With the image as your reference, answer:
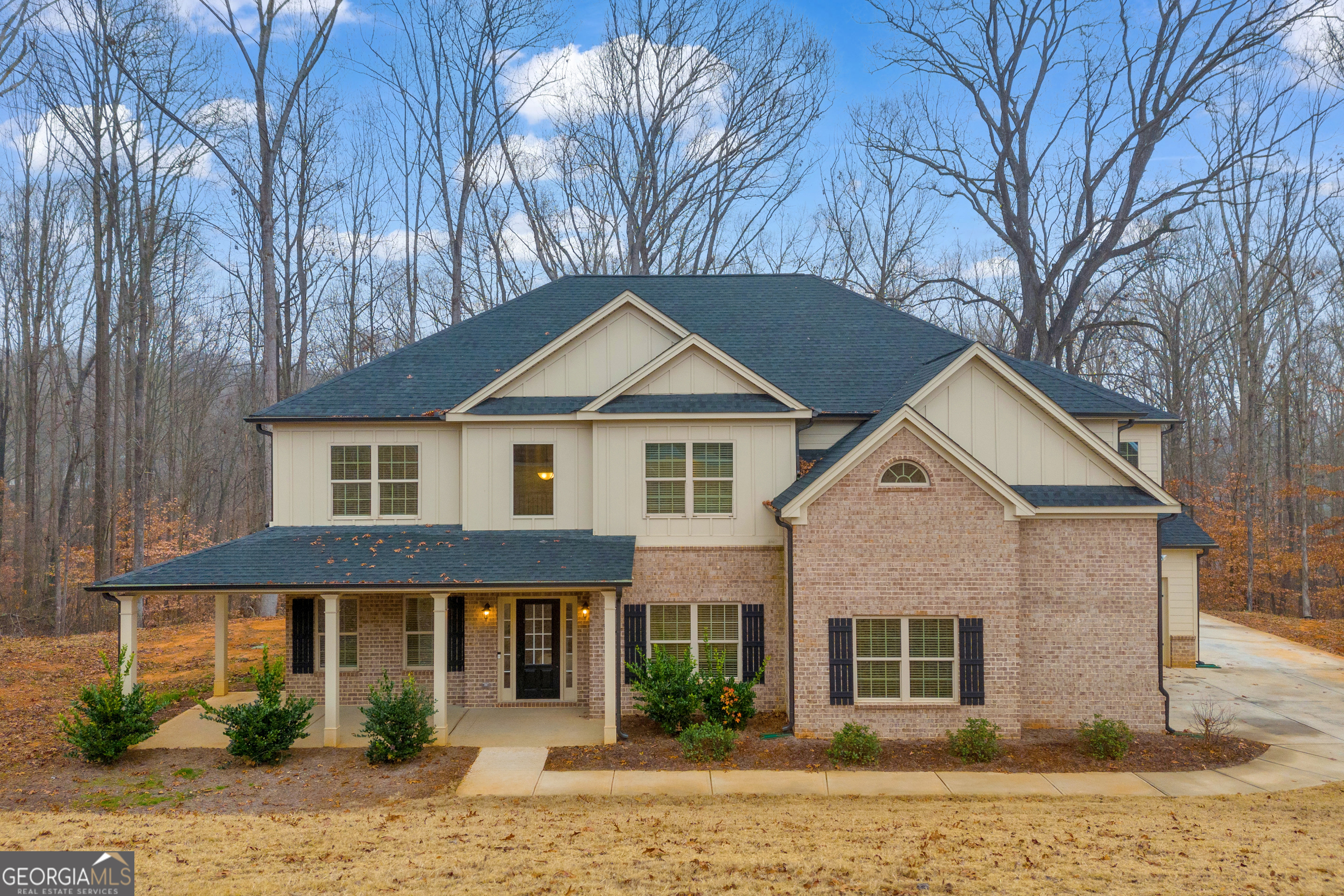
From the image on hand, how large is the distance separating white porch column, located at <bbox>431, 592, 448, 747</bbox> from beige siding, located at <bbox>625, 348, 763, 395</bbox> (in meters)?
5.03

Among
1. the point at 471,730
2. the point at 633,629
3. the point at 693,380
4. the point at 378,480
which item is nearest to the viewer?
the point at 471,730

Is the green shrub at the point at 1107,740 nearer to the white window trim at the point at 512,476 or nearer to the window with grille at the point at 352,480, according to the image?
the white window trim at the point at 512,476

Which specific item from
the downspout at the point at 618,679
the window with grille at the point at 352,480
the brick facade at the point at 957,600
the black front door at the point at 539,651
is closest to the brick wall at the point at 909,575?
the brick facade at the point at 957,600

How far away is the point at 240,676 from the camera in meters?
16.0

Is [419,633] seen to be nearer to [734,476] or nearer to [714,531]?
[714,531]

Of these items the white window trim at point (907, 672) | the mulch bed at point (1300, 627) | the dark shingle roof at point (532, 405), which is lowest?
the mulch bed at point (1300, 627)

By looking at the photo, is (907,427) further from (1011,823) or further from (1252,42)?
(1252,42)

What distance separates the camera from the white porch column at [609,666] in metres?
11.5

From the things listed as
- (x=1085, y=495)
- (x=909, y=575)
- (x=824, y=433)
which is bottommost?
(x=909, y=575)

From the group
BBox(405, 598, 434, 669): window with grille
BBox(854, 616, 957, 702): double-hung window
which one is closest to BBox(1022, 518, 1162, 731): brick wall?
BBox(854, 616, 957, 702): double-hung window

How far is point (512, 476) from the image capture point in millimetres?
13664

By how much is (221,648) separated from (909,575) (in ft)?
44.3

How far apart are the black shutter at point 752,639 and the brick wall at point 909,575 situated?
1241mm

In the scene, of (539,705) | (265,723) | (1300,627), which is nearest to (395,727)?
(265,723)
